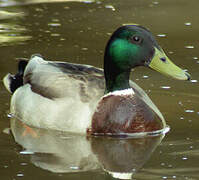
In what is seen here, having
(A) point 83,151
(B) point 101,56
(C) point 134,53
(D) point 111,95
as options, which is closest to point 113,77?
(D) point 111,95

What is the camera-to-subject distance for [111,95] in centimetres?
920

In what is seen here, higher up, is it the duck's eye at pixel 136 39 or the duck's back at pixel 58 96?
the duck's eye at pixel 136 39

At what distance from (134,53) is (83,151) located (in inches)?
49.8

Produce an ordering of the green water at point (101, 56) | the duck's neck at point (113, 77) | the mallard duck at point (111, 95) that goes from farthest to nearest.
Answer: the duck's neck at point (113, 77)
the mallard duck at point (111, 95)
the green water at point (101, 56)

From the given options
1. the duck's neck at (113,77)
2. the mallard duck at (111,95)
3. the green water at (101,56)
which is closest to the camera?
the green water at (101,56)

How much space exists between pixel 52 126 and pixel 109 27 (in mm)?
4494

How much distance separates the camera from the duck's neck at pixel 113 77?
9.17 m

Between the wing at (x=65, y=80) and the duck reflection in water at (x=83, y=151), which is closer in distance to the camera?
the duck reflection in water at (x=83, y=151)

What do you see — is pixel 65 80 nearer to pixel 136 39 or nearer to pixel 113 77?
pixel 113 77

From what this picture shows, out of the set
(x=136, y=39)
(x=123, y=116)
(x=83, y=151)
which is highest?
(x=136, y=39)

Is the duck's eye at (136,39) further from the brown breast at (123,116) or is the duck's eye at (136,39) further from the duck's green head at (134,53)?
the brown breast at (123,116)

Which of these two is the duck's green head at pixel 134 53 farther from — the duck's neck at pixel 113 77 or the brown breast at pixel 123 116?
the brown breast at pixel 123 116

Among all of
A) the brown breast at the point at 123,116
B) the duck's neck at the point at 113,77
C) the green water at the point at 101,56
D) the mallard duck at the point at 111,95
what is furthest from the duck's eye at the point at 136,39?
the green water at the point at 101,56

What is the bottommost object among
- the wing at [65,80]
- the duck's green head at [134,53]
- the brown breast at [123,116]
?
the brown breast at [123,116]
